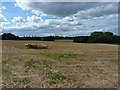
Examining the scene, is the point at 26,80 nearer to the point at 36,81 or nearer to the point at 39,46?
the point at 36,81

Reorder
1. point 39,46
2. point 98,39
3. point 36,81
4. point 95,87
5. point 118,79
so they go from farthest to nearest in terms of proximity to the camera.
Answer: point 98,39 < point 39,46 < point 118,79 < point 36,81 < point 95,87

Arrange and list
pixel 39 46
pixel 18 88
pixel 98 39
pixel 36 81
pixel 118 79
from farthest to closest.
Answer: pixel 98 39, pixel 39 46, pixel 118 79, pixel 36 81, pixel 18 88

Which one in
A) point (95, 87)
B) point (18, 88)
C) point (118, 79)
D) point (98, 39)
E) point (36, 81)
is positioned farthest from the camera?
point (98, 39)

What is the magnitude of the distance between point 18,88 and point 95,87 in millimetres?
2621

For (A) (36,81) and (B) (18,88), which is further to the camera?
(A) (36,81)

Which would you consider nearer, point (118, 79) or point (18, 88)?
point (18, 88)

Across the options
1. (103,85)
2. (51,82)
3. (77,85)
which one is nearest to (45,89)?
(51,82)

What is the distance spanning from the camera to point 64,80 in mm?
4930

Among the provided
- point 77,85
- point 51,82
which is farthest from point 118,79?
point 51,82

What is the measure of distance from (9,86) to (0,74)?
141 cm

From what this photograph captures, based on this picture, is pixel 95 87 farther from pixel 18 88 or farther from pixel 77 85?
pixel 18 88

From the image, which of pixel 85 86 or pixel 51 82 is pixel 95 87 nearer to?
pixel 85 86

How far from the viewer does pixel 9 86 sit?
427 cm

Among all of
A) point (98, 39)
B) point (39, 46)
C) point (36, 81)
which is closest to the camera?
point (36, 81)
